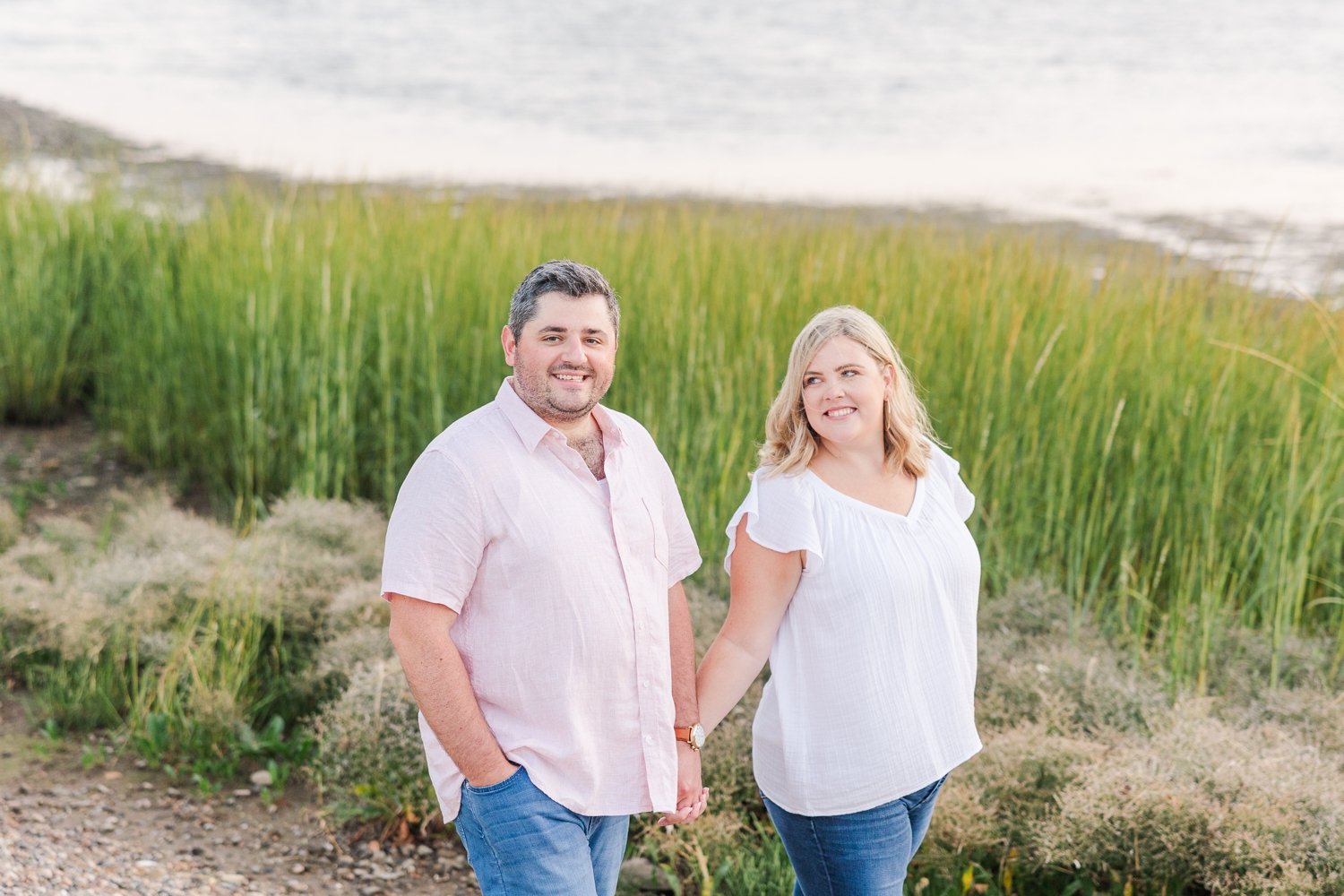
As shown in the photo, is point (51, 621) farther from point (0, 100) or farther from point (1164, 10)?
point (1164, 10)

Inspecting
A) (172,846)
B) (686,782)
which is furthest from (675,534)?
(172,846)

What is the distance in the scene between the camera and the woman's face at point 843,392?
2.14 meters

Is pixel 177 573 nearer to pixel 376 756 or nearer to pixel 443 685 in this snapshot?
pixel 376 756

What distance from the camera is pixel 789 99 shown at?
61.4ft

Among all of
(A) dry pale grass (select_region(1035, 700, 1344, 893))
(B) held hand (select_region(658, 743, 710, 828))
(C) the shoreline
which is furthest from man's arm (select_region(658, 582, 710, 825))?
(C) the shoreline

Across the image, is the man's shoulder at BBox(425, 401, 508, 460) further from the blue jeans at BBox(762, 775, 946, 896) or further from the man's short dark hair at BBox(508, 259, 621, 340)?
the blue jeans at BBox(762, 775, 946, 896)

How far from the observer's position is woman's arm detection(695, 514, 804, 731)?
82.8 inches

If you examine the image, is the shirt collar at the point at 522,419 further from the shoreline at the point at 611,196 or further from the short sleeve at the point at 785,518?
the shoreline at the point at 611,196

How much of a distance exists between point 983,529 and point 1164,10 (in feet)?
81.0

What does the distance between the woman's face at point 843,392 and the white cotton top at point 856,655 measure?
0.10 metres

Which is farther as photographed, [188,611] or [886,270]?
[886,270]

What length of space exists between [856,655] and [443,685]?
70 centimetres

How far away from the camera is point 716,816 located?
10.8 feet

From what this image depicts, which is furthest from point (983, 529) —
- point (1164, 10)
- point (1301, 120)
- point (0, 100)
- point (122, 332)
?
point (1164, 10)
